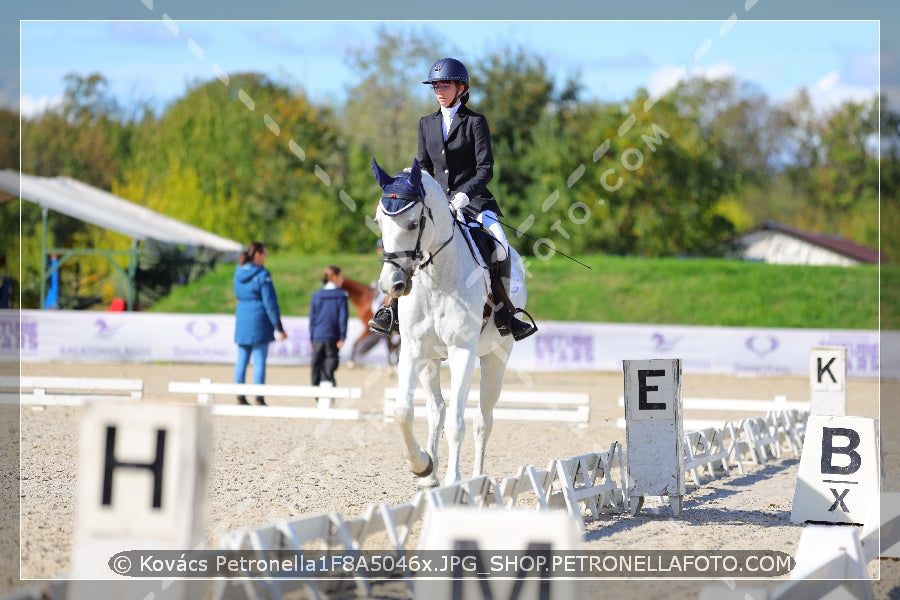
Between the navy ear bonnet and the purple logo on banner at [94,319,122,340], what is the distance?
18.2 metres

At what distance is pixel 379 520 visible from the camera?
5641 millimetres

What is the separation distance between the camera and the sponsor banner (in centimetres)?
2373

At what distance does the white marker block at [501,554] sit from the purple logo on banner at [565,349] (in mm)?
19753

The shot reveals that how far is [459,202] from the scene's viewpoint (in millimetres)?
7902


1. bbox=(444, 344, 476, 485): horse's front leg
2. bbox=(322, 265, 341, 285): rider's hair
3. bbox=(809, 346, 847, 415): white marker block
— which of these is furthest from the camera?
bbox=(322, 265, 341, 285): rider's hair

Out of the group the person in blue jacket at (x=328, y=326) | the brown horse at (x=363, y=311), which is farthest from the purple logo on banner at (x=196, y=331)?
the person in blue jacket at (x=328, y=326)

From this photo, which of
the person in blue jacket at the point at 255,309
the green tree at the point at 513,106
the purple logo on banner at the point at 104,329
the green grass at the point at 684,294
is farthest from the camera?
the green tree at the point at 513,106

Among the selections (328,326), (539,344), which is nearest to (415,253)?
(328,326)

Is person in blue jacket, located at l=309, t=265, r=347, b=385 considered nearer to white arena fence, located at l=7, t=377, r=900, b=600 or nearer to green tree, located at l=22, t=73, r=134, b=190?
white arena fence, located at l=7, t=377, r=900, b=600

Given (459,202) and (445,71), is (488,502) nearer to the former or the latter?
(459,202)

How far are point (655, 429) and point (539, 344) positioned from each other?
638 inches

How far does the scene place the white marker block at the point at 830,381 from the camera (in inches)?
465

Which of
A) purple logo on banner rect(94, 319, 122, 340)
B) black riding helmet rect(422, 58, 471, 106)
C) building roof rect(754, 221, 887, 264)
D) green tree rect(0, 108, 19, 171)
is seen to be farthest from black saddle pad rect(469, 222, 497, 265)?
green tree rect(0, 108, 19, 171)

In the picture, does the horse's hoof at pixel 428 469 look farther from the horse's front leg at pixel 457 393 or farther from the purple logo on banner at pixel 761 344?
the purple logo on banner at pixel 761 344
